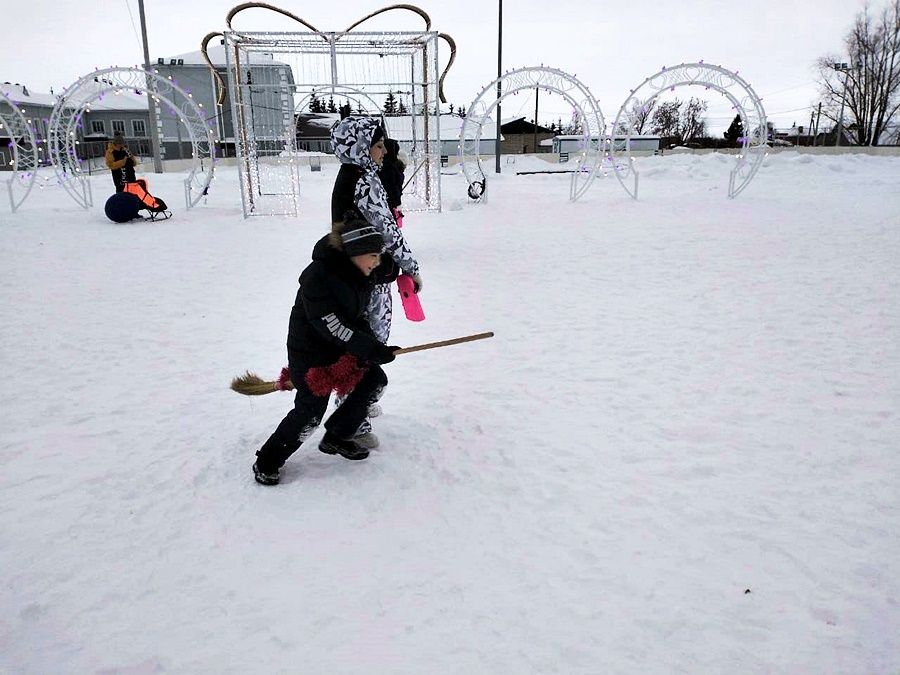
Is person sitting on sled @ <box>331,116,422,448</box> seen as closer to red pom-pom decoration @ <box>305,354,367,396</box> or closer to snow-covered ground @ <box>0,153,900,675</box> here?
red pom-pom decoration @ <box>305,354,367,396</box>

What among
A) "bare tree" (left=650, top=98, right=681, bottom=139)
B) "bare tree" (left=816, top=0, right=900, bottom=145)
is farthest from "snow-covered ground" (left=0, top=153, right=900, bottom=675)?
"bare tree" (left=650, top=98, right=681, bottom=139)

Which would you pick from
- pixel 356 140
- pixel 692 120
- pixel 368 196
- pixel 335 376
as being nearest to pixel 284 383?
pixel 335 376

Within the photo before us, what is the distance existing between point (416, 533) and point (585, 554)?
768mm

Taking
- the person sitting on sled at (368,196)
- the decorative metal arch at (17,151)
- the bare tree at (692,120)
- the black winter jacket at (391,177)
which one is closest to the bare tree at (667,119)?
the bare tree at (692,120)

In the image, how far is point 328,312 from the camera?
114 inches

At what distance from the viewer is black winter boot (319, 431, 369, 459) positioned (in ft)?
11.1

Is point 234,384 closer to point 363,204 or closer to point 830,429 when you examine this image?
point 363,204

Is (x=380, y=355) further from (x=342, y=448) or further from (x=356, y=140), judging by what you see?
(x=356, y=140)

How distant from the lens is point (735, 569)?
2.57 meters

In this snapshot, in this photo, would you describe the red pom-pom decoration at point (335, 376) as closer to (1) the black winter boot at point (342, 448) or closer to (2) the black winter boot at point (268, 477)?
(1) the black winter boot at point (342, 448)

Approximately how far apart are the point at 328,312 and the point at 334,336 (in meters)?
0.12

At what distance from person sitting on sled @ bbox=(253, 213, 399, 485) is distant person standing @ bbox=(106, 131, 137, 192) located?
11.5m

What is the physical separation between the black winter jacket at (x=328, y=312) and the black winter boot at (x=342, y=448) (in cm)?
54

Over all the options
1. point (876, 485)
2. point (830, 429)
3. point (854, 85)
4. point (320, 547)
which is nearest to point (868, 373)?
point (830, 429)
